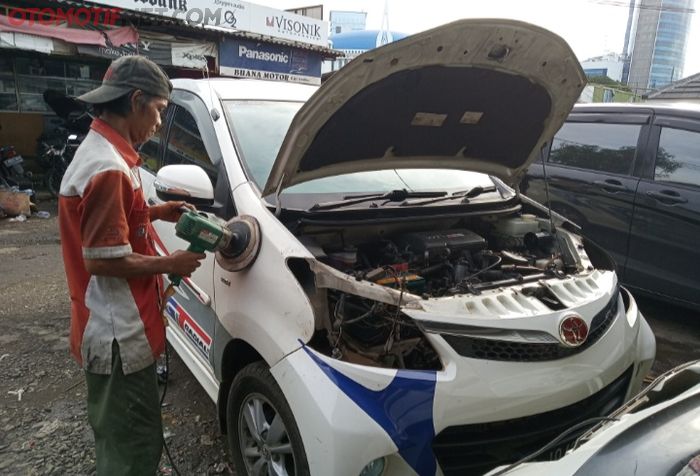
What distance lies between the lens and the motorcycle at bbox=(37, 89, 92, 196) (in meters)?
8.93

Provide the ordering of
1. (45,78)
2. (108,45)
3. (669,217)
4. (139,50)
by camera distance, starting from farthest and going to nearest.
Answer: (45,78) → (139,50) → (108,45) → (669,217)

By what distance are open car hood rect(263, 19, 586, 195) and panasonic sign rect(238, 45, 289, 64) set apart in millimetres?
10341

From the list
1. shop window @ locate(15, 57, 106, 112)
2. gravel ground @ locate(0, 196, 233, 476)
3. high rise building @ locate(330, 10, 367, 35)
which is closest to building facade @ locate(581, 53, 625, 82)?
high rise building @ locate(330, 10, 367, 35)

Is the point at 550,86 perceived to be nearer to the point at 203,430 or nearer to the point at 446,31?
the point at 446,31

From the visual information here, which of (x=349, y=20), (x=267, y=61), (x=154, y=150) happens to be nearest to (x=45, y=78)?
(x=267, y=61)

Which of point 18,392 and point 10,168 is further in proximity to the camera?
point 10,168

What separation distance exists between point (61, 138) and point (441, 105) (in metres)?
9.85

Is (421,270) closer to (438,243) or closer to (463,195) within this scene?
(438,243)

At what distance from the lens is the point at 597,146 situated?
451 cm

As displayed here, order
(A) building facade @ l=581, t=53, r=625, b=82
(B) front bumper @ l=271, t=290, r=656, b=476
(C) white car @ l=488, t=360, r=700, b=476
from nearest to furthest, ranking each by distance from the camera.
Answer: (C) white car @ l=488, t=360, r=700, b=476 < (B) front bumper @ l=271, t=290, r=656, b=476 < (A) building facade @ l=581, t=53, r=625, b=82

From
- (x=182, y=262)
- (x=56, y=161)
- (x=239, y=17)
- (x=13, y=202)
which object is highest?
(x=239, y=17)

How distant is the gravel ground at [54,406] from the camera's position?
2.46m

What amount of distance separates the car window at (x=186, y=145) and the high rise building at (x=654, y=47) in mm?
38443

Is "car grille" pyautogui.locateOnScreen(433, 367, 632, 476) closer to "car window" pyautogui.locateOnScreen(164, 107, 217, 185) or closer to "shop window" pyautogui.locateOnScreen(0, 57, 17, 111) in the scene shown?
"car window" pyautogui.locateOnScreen(164, 107, 217, 185)
